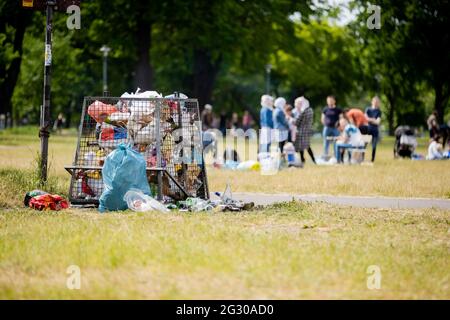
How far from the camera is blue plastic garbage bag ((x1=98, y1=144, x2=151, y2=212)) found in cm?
1141

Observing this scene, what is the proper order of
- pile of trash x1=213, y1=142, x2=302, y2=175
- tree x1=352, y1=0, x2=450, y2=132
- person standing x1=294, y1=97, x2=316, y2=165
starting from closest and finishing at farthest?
pile of trash x1=213, y1=142, x2=302, y2=175
person standing x1=294, y1=97, x2=316, y2=165
tree x1=352, y1=0, x2=450, y2=132

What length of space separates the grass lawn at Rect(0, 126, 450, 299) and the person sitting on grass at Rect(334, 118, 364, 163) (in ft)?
40.5

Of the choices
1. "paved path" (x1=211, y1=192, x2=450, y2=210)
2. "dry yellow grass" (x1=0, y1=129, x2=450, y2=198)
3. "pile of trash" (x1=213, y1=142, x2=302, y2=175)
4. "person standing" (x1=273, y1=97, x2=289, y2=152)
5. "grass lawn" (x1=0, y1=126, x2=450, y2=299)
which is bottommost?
"grass lawn" (x1=0, y1=126, x2=450, y2=299)

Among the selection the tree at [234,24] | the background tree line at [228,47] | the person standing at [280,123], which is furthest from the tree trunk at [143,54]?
the person standing at [280,123]

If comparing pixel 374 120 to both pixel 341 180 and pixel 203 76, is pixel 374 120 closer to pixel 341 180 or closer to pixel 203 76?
pixel 341 180

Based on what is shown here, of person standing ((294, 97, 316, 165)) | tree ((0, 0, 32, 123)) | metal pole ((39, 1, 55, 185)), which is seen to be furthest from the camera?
tree ((0, 0, 32, 123))

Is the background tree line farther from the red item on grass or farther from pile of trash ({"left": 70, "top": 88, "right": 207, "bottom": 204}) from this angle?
the red item on grass

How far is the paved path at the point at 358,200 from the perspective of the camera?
12727mm

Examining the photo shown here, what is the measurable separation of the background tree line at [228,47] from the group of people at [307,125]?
1053cm

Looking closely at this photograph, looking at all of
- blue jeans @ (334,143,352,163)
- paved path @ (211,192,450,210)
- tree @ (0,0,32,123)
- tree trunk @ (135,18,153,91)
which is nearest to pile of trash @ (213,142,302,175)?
blue jeans @ (334,143,352,163)

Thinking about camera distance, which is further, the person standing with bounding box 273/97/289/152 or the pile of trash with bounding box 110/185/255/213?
the person standing with bounding box 273/97/289/152
